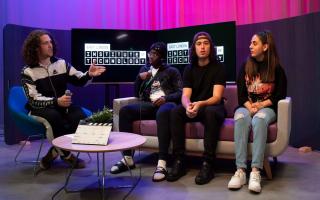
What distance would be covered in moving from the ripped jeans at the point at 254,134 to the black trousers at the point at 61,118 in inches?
51.7

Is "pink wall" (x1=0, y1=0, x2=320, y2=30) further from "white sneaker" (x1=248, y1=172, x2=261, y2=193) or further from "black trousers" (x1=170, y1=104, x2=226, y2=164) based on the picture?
"white sneaker" (x1=248, y1=172, x2=261, y2=193)

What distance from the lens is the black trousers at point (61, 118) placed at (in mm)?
3201

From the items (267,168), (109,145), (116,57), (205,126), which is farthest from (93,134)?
(116,57)

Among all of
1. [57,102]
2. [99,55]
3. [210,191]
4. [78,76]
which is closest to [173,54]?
[99,55]

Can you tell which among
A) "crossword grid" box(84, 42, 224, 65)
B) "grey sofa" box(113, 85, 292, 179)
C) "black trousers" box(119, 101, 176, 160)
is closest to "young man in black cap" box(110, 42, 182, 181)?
"black trousers" box(119, 101, 176, 160)

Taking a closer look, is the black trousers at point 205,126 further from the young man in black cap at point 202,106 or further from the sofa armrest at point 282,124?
the sofa armrest at point 282,124

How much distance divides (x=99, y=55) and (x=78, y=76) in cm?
72

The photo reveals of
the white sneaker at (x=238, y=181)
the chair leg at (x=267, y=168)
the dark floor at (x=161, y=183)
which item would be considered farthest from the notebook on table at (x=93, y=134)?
the chair leg at (x=267, y=168)

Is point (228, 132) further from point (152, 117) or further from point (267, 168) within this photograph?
point (152, 117)

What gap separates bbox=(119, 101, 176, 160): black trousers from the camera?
3.07m

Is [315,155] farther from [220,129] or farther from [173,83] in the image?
[173,83]

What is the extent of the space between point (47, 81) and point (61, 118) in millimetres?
363

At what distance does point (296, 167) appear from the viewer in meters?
3.25

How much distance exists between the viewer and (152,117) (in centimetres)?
340
